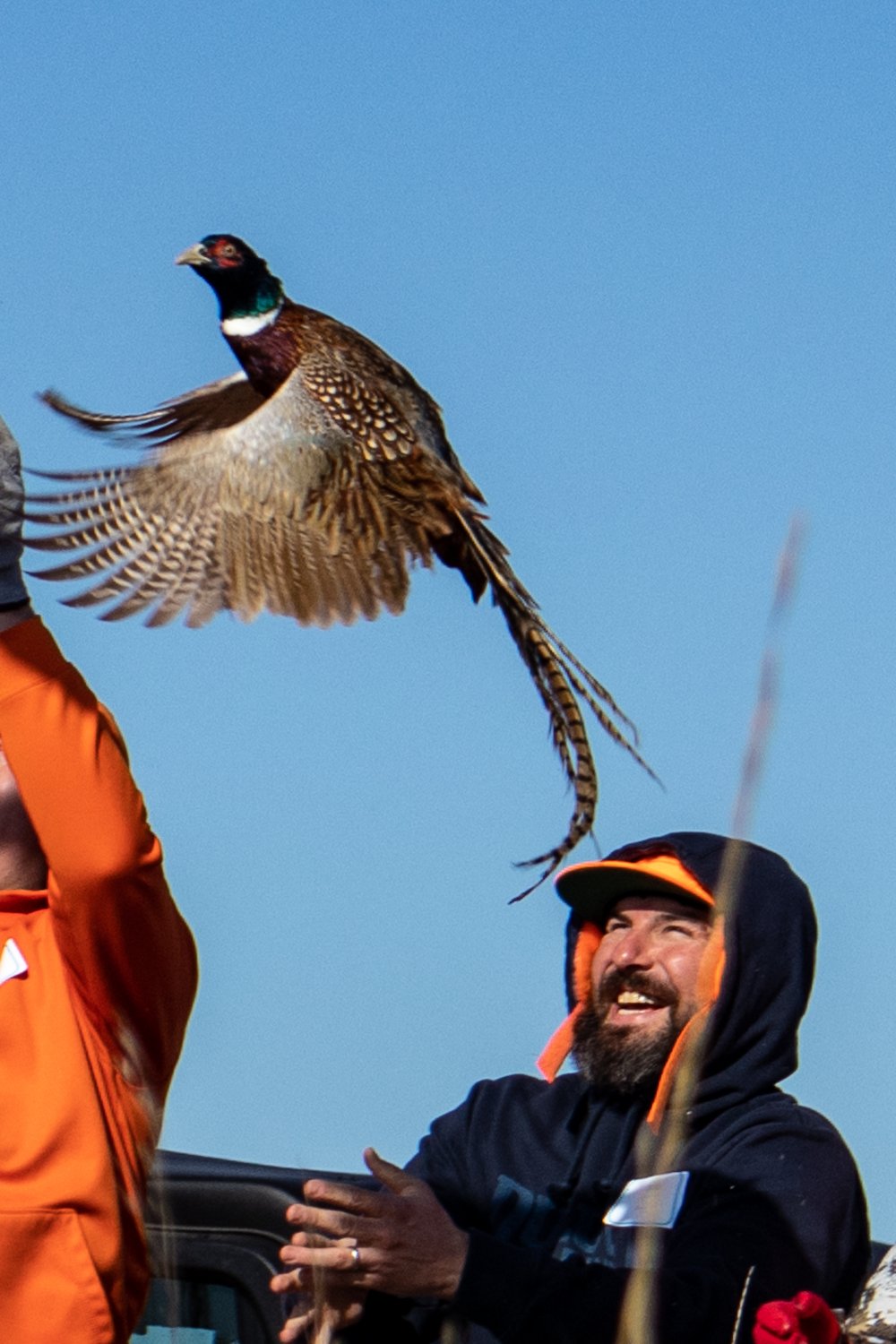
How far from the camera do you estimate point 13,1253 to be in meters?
2.16

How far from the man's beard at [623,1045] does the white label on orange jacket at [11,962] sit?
1.10 metres

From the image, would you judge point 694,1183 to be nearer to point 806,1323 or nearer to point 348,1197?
point 806,1323

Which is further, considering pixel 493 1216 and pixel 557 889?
pixel 557 889

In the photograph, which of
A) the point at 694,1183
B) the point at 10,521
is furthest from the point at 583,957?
the point at 10,521

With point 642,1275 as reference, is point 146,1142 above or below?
below

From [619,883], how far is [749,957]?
0.89ft

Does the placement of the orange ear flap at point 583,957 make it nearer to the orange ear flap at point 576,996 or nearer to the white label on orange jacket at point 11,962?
the orange ear flap at point 576,996

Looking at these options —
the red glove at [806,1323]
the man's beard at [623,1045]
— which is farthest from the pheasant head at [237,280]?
the red glove at [806,1323]

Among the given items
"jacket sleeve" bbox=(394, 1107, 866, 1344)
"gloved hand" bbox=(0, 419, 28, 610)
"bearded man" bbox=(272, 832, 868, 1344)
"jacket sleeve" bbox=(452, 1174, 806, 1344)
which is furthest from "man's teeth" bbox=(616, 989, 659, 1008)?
"gloved hand" bbox=(0, 419, 28, 610)

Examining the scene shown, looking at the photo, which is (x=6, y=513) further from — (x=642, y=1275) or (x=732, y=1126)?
(x=732, y=1126)

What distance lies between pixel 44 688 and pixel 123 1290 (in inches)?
26.6

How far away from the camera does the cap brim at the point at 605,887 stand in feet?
10.4

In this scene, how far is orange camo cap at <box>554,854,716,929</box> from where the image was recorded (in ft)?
10.3

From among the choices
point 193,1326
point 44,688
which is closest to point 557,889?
point 193,1326
